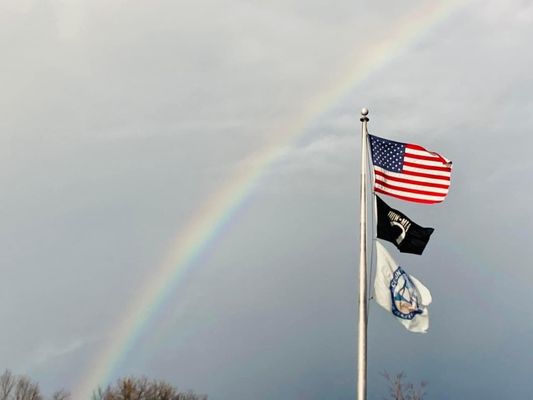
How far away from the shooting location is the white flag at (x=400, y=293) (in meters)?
13.8

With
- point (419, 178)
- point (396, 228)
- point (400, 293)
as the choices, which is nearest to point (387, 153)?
point (419, 178)

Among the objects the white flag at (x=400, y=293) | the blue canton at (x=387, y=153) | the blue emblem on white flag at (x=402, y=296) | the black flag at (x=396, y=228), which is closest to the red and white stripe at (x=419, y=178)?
the blue canton at (x=387, y=153)

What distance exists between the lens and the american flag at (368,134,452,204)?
1486 centimetres

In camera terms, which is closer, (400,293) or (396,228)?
(400,293)

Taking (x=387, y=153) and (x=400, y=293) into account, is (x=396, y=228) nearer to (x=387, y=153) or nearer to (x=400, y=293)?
(x=400, y=293)

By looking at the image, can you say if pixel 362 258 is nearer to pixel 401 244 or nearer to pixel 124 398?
pixel 401 244

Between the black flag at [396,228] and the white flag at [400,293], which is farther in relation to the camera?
the black flag at [396,228]

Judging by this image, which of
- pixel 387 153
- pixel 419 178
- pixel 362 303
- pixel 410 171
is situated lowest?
pixel 362 303

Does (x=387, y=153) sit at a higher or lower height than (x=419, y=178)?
higher

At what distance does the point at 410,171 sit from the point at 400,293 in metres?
2.96

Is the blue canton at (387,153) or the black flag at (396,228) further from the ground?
the blue canton at (387,153)

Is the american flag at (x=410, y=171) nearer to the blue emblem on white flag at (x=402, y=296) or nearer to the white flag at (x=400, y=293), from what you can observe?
the white flag at (x=400, y=293)

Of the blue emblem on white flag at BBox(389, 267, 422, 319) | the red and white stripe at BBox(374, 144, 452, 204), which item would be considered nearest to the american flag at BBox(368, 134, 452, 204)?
the red and white stripe at BBox(374, 144, 452, 204)

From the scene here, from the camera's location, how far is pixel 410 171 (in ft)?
49.0
